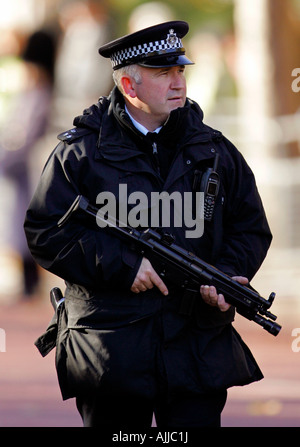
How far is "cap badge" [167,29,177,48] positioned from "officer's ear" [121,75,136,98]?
0.75 ft

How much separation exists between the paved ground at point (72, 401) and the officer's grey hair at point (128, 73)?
2.66 meters

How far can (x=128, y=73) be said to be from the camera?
5.49m

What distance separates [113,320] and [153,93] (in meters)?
0.97

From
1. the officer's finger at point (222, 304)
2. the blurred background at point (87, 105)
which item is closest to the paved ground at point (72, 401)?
the blurred background at point (87, 105)

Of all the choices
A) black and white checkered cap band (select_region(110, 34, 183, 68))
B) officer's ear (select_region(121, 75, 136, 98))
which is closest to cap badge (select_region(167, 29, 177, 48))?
black and white checkered cap band (select_region(110, 34, 183, 68))

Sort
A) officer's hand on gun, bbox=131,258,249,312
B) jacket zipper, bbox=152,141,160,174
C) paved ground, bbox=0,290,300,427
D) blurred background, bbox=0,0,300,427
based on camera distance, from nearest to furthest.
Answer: officer's hand on gun, bbox=131,258,249,312
jacket zipper, bbox=152,141,160,174
paved ground, bbox=0,290,300,427
blurred background, bbox=0,0,300,427

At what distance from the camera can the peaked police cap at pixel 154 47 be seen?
5383 mm

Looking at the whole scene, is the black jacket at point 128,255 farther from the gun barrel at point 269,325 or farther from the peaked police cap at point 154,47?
the peaked police cap at point 154,47

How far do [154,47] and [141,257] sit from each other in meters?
0.89

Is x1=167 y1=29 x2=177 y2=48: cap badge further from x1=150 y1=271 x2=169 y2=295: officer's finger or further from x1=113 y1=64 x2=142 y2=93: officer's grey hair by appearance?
x1=150 y1=271 x2=169 y2=295: officer's finger

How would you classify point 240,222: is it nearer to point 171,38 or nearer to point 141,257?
point 141,257

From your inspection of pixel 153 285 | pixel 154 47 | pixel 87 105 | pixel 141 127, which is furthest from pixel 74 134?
pixel 87 105

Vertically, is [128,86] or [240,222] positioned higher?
[128,86]

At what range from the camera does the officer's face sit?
538 centimetres
